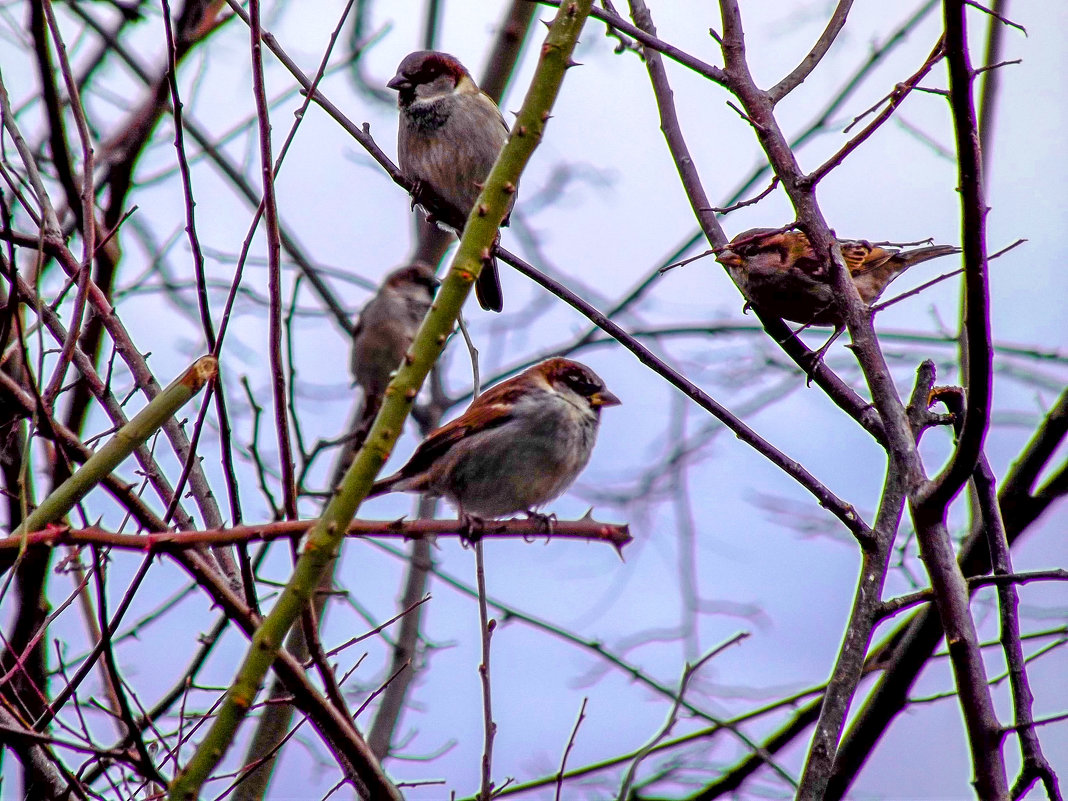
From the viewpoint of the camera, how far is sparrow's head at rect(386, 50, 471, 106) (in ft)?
17.0

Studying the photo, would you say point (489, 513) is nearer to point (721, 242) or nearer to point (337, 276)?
point (721, 242)

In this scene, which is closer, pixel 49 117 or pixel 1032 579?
pixel 1032 579

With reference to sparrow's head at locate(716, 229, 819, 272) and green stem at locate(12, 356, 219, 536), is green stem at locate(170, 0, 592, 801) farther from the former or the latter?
sparrow's head at locate(716, 229, 819, 272)

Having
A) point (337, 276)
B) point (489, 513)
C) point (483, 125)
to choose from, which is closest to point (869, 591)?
point (489, 513)

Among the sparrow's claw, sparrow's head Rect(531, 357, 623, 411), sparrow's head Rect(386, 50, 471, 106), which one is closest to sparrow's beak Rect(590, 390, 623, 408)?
sparrow's head Rect(531, 357, 623, 411)

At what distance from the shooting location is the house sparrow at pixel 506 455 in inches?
157

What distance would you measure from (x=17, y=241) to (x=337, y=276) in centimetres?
391

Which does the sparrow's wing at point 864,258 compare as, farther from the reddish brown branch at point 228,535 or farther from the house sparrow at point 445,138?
the reddish brown branch at point 228,535

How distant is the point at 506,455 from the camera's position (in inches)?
157

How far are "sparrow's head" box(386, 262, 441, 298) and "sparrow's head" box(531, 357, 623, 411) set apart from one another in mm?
3003

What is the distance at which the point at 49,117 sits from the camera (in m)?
3.43

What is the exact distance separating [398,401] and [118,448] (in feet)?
1.36

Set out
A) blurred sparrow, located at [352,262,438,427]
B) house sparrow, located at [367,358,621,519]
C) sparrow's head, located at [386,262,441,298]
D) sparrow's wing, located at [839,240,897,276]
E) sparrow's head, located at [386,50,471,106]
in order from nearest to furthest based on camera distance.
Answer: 1. house sparrow, located at [367,358,621,519]
2. sparrow's wing, located at [839,240,897,276]
3. sparrow's head, located at [386,50,471,106]
4. blurred sparrow, located at [352,262,438,427]
5. sparrow's head, located at [386,262,441,298]

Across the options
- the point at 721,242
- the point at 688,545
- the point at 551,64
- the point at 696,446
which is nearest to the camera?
the point at 551,64
